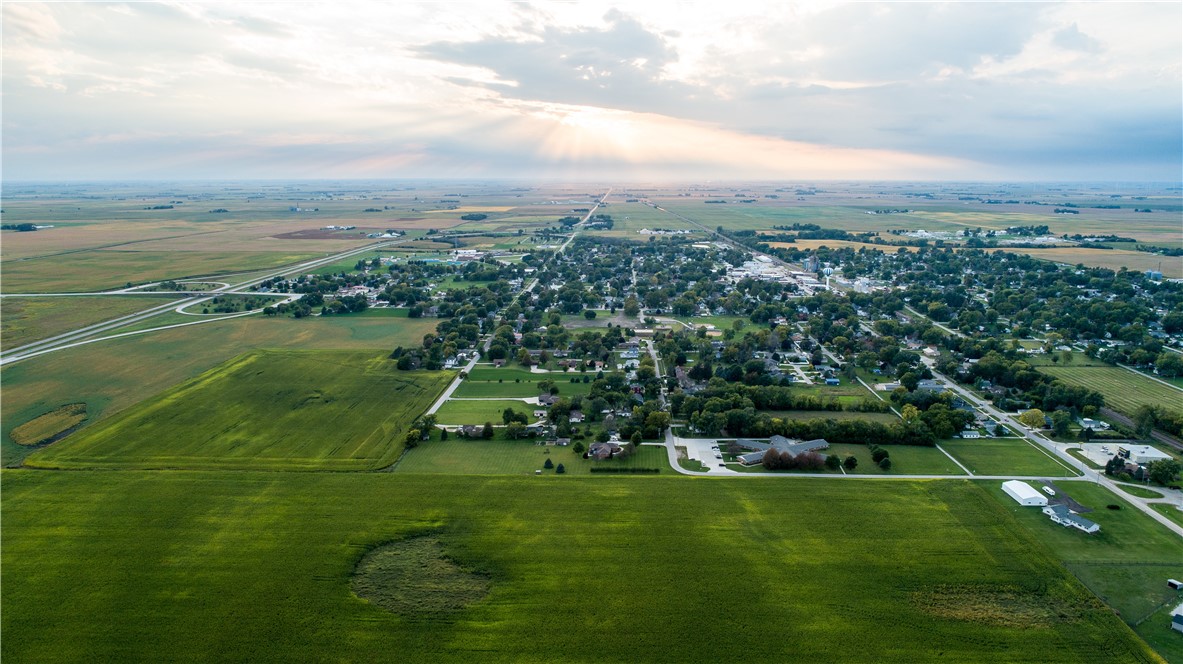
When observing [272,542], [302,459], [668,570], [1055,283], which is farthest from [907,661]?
[1055,283]

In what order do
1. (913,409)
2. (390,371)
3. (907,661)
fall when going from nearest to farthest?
(907,661) → (913,409) → (390,371)

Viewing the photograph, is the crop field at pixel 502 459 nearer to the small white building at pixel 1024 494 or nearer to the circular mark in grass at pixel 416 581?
the circular mark in grass at pixel 416 581

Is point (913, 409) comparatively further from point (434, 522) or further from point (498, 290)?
point (498, 290)

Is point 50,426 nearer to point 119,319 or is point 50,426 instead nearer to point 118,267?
point 119,319

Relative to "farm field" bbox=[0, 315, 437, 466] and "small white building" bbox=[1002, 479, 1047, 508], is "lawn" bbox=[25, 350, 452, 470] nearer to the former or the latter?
"farm field" bbox=[0, 315, 437, 466]

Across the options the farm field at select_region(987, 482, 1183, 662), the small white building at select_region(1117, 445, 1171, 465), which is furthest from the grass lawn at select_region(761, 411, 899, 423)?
the small white building at select_region(1117, 445, 1171, 465)
